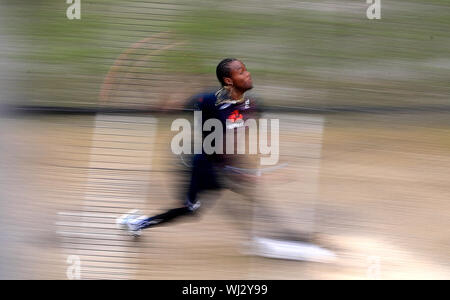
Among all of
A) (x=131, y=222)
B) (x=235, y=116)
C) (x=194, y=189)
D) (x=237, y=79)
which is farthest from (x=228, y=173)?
(x=131, y=222)

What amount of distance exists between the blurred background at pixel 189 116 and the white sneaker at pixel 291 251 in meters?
0.05

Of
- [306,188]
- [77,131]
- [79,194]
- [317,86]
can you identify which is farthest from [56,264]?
[317,86]

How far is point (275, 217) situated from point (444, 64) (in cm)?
213

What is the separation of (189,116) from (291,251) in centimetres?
109

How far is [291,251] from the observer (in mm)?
3695

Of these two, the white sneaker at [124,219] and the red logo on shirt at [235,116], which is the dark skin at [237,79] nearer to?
the red logo on shirt at [235,116]

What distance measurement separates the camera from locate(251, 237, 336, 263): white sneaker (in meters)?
3.67

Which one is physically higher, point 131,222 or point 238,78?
point 238,78

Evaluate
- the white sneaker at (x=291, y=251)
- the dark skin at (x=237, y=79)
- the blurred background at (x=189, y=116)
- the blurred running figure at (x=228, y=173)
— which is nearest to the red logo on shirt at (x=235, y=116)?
the blurred running figure at (x=228, y=173)

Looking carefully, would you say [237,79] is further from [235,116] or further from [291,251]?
[291,251]

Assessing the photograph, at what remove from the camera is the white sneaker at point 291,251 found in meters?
3.67

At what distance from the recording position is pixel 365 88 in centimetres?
495

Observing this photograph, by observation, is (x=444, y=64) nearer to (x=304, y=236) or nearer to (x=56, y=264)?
(x=304, y=236)

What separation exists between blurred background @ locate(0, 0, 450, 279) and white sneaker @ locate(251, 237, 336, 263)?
54 millimetres
